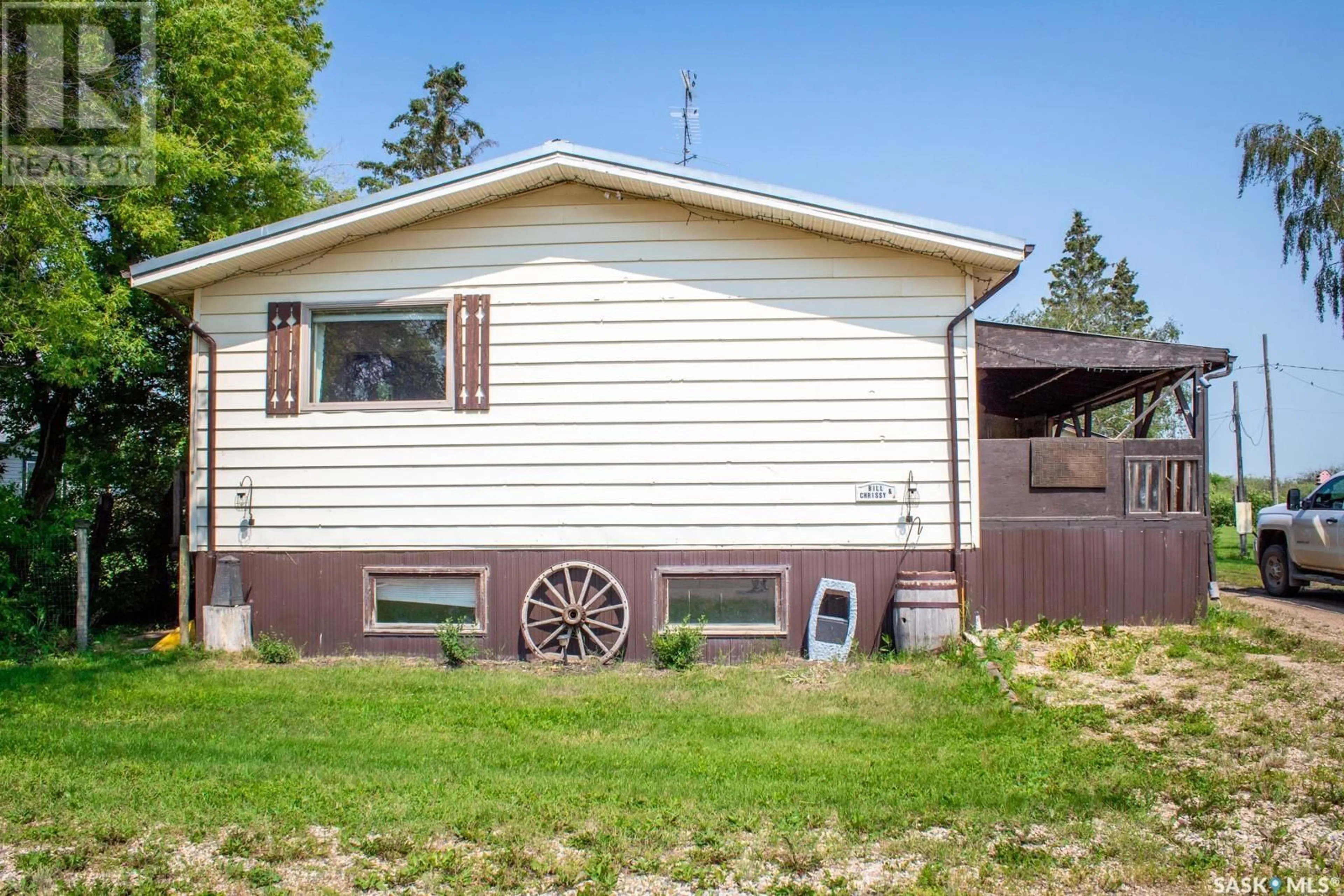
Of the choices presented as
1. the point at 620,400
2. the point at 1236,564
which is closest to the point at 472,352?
the point at 620,400

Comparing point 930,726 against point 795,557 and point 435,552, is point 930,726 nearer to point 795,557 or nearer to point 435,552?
point 795,557

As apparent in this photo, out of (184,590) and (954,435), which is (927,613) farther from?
(184,590)

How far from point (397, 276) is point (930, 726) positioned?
6172 mm

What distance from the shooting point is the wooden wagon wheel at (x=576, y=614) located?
914cm

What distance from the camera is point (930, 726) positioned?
21.1 feet

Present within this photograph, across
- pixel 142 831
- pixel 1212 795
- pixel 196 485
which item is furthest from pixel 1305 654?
pixel 196 485

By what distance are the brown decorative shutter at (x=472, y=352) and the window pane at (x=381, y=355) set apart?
14 cm

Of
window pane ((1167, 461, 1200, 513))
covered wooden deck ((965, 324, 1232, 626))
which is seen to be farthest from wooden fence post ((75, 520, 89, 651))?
window pane ((1167, 461, 1200, 513))

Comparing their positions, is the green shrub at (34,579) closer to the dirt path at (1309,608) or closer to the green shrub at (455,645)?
the green shrub at (455,645)

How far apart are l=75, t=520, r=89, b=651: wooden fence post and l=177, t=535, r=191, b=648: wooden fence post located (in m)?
1.06

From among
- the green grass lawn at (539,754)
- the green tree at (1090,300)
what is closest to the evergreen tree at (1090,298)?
the green tree at (1090,300)

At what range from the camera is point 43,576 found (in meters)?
10.8

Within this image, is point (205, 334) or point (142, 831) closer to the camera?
point (142, 831)

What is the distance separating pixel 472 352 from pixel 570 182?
1816 millimetres
